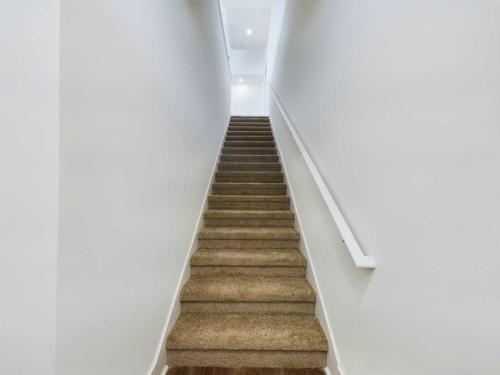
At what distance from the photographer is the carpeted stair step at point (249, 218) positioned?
230 cm

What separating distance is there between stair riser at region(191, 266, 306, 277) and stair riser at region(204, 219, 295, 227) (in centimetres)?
54

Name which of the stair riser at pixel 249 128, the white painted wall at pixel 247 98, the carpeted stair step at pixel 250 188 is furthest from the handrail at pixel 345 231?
the white painted wall at pixel 247 98

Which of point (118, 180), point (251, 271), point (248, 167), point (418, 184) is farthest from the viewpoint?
point (248, 167)

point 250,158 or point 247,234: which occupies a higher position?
point 250,158

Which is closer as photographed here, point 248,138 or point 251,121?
point 248,138

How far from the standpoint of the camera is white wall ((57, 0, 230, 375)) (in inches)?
25.5

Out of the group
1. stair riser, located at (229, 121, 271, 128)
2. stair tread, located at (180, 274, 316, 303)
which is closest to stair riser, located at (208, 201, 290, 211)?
stair tread, located at (180, 274, 316, 303)

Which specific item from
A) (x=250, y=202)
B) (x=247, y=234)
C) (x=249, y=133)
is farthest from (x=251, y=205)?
(x=249, y=133)

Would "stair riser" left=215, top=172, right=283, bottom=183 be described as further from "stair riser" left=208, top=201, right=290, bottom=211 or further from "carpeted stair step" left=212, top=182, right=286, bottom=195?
"stair riser" left=208, top=201, right=290, bottom=211

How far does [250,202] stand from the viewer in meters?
2.56

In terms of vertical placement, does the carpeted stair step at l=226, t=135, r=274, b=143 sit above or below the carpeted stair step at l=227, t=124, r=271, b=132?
below

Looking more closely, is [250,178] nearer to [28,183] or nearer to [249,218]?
[249,218]

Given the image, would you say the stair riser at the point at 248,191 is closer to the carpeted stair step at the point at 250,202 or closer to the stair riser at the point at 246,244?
the carpeted stair step at the point at 250,202

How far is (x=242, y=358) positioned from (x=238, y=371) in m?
0.06
